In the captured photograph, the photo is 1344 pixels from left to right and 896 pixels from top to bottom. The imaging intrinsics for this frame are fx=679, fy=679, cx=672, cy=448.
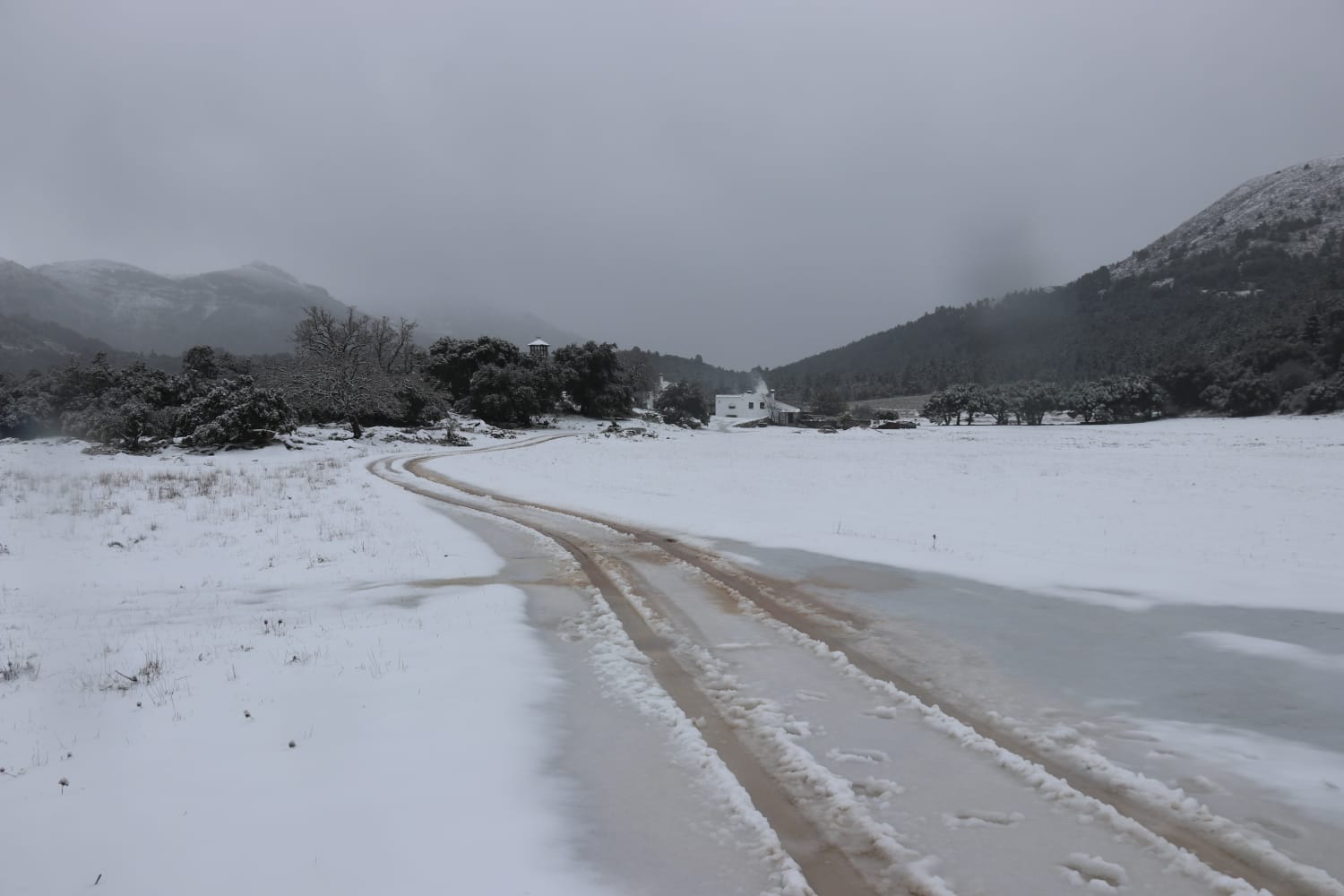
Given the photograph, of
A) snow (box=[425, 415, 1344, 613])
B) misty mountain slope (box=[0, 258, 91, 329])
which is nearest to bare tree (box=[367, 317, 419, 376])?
snow (box=[425, 415, 1344, 613])

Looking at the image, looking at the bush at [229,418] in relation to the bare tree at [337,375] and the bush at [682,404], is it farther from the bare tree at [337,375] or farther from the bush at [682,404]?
the bush at [682,404]

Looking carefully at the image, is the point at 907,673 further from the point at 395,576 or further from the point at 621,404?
the point at 621,404

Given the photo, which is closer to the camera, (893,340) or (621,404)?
(621,404)

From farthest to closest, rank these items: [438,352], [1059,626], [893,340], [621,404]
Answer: [893,340]
[621,404]
[438,352]
[1059,626]

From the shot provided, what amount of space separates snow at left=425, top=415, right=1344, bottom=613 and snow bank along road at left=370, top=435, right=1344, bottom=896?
179 inches

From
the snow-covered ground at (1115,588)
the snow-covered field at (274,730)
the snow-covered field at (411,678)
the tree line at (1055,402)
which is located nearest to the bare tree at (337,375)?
the snow-covered ground at (1115,588)

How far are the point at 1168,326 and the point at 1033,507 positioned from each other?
14310cm

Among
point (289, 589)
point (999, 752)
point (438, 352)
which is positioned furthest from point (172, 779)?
point (438, 352)

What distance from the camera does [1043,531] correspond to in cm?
1344

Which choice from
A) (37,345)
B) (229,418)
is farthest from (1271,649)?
(229,418)

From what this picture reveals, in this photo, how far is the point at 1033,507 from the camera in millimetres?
16828

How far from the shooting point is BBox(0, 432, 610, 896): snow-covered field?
3.35 m

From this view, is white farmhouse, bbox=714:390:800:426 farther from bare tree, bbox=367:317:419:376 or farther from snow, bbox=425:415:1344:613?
snow, bbox=425:415:1344:613

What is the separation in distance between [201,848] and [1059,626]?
7.55m
